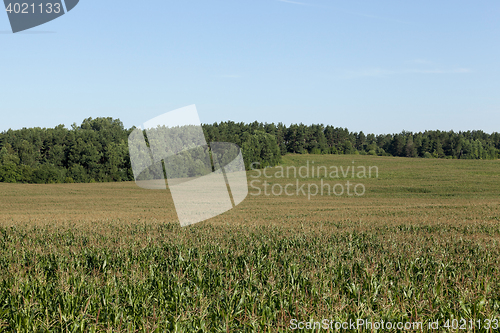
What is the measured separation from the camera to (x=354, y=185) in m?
63.5

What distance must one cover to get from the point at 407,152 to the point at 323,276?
6082 inches

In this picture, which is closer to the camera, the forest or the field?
the field

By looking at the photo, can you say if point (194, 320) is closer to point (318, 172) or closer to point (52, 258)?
point (52, 258)
